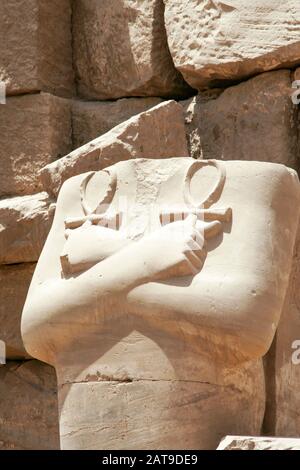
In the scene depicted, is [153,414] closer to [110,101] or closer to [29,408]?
[29,408]

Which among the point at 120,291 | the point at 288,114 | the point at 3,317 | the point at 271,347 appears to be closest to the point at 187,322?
the point at 120,291

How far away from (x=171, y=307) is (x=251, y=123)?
136 cm

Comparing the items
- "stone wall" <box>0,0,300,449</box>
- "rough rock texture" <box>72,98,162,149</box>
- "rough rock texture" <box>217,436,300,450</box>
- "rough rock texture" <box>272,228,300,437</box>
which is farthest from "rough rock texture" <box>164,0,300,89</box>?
"rough rock texture" <box>217,436,300,450</box>

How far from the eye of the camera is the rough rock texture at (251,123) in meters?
5.91

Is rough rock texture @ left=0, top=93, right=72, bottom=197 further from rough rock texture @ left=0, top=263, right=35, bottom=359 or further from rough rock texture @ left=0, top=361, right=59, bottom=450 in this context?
rough rock texture @ left=0, top=361, right=59, bottom=450

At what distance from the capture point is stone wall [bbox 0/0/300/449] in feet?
19.5

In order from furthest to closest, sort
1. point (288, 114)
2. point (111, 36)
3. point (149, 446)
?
point (111, 36) < point (288, 114) < point (149, 446)

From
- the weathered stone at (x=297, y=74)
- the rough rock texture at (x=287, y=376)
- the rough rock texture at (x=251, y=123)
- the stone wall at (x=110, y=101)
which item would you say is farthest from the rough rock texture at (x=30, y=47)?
the rough rock texture at (x=287, y=376)

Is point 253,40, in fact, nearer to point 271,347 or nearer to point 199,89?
point 199,89

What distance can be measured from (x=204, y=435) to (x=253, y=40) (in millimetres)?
1855

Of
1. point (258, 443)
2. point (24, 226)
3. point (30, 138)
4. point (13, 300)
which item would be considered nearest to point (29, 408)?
point (13, 300)

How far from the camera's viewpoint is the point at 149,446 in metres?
4.83

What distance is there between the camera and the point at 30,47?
6445mm

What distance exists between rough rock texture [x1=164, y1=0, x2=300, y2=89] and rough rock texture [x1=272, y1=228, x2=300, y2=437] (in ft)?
3.49
